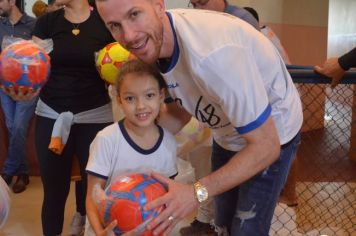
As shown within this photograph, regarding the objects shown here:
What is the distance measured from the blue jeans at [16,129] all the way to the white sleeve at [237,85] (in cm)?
304

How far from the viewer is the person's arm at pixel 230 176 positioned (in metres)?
1.32

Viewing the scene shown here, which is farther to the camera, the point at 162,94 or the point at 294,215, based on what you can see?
the point at 294,215

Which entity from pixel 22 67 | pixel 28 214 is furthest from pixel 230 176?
pixel 28 214

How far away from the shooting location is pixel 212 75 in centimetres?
Answer: 127

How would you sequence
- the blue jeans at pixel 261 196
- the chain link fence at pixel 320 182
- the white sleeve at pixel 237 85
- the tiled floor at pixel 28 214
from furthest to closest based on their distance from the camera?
the tiled floor at pixel 28 214
the chain link fence at pixel 320 182
the blue jeans at pixel 261 196
the white sleeve at pixel 237 85

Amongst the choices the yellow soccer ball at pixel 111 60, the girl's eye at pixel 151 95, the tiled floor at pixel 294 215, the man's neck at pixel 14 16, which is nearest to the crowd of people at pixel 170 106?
the girl's eye at pixel 151 95

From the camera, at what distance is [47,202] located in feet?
8.64

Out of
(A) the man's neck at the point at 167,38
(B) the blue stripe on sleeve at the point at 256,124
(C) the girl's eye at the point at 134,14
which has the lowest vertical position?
(B) the blue stripe on sleeve at the point at 256,124

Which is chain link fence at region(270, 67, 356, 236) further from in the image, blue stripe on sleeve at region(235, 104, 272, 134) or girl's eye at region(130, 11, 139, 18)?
girl's eye at region(130, 11, 139, 18)

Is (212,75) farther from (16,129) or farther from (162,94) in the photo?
(16,129)

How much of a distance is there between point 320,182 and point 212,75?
10.9 feet

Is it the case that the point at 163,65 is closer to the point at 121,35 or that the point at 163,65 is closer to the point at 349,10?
the point at 121,35

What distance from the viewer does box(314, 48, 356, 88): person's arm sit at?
2.04 meters

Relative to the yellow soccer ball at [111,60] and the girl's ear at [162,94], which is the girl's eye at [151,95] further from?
the yellow soccer ball at [111,60]
